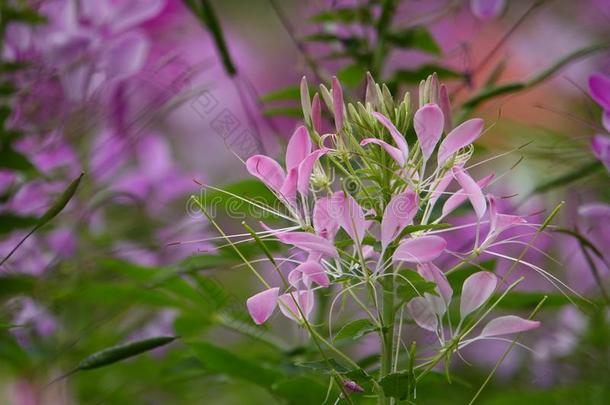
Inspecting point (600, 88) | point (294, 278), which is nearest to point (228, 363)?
point (294, 278)

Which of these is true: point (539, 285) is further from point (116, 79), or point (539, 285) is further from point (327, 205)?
point (327, 205)

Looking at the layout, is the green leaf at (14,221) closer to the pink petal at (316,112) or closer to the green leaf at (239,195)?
the green leaf at (239,195)

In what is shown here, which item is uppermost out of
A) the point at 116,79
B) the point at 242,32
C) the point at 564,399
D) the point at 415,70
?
the point at 116,79

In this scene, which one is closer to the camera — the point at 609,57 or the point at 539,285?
the point at 609,57

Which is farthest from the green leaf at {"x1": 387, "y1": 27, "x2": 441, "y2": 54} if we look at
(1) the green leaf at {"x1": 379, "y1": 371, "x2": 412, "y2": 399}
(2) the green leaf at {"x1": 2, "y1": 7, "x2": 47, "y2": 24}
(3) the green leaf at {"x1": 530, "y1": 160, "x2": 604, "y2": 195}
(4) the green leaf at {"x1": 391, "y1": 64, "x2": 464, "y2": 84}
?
(1) the green leaf at {"x1": 379, "y1": 371, "x2": 412, "y2": 399}

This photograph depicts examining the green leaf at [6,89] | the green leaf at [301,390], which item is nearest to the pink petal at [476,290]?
the green leaf at [301,390]

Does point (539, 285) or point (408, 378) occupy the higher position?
point (408, 378)

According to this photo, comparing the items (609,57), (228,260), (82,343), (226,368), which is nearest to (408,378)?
(226,368)
